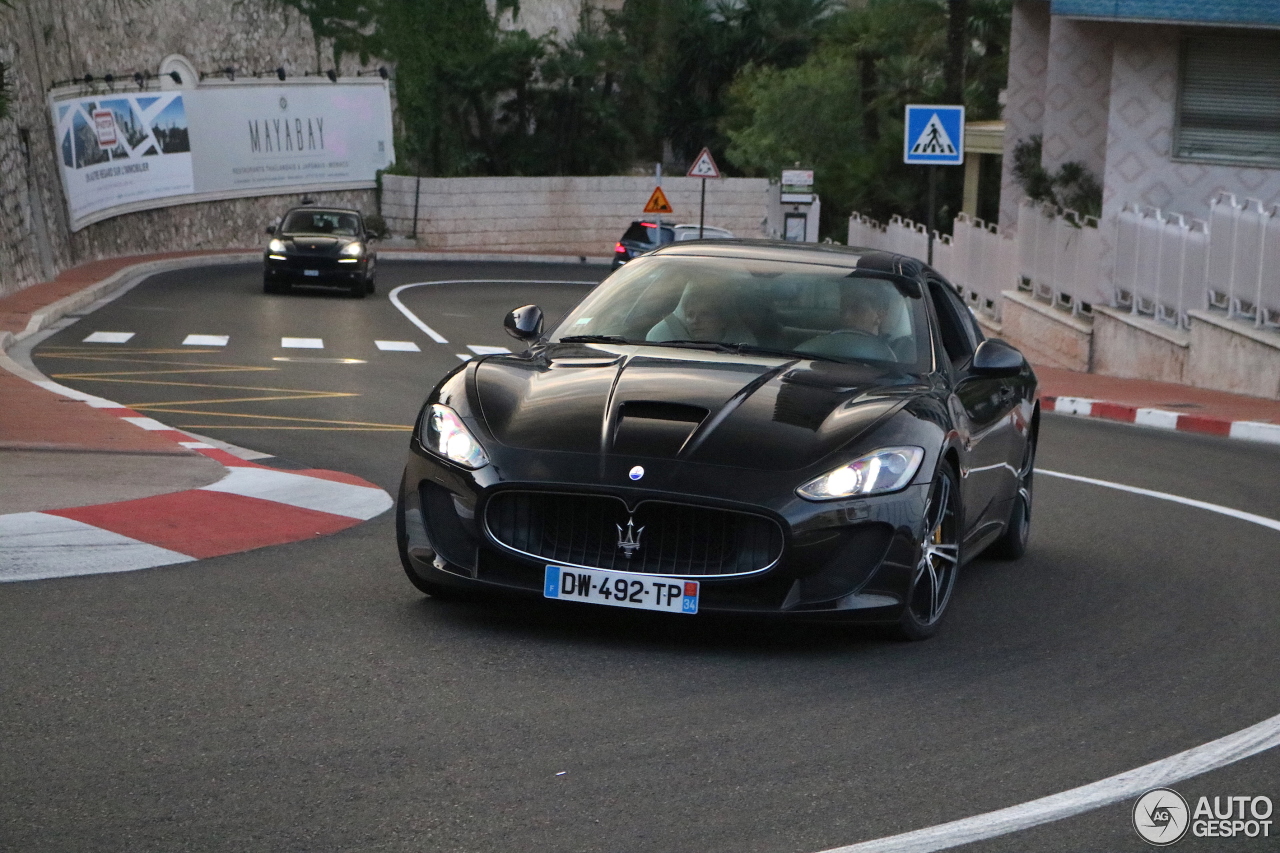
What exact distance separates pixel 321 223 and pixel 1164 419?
20752 mm

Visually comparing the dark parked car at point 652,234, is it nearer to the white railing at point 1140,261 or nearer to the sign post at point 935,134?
the white railing at point 1140,261

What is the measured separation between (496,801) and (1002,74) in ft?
161

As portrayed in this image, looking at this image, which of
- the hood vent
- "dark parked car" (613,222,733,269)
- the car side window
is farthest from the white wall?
the hood vent

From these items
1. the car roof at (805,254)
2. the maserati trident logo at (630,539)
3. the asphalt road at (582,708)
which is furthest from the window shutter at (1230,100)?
the maserati trident logo at (630,539)

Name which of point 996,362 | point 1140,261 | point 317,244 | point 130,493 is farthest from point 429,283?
point 996,362

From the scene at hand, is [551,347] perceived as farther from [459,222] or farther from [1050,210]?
[459,222]

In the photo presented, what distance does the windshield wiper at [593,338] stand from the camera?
7.23m

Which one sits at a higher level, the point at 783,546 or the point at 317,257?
the point at 783,546

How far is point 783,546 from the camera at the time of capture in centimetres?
578

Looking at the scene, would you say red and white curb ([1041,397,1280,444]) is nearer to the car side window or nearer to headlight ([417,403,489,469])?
the car side window

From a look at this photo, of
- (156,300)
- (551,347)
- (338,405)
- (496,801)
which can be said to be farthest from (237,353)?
(496,801)

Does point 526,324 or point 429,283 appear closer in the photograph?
point 526,324

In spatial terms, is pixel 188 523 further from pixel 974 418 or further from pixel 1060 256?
pixel 1060 256

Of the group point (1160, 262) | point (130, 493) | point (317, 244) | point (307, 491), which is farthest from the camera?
point (317, 244)
